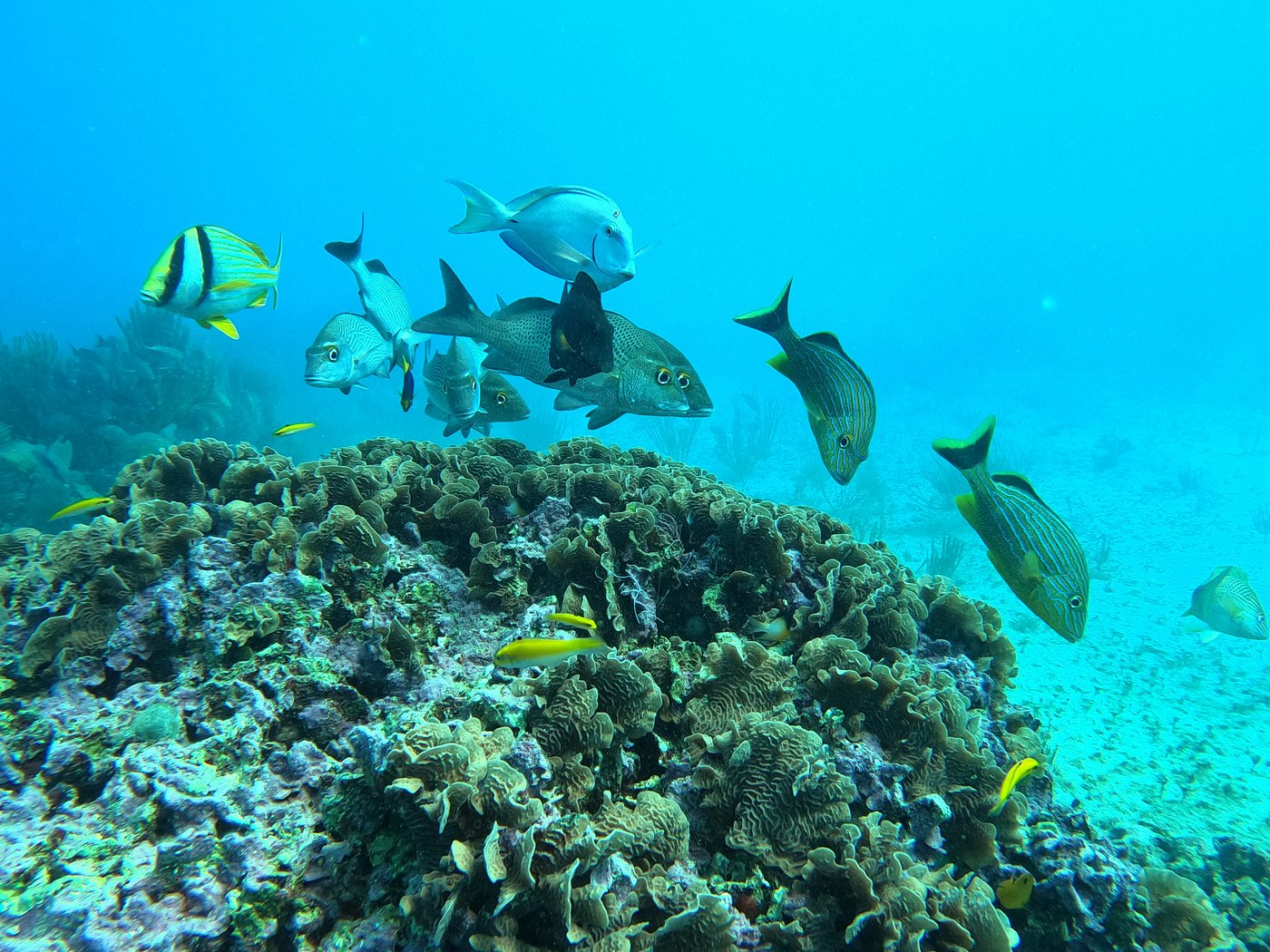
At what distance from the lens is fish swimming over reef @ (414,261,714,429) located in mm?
2920

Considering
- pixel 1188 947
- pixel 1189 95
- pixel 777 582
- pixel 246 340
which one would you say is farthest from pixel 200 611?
pixel 1189 95

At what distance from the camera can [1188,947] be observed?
91.6 inches

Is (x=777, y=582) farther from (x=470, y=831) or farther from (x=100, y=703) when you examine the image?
(x=100, y=703)

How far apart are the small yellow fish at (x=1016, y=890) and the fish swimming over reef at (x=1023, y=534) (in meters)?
0.96

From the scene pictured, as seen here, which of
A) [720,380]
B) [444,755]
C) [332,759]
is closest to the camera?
[444,755]

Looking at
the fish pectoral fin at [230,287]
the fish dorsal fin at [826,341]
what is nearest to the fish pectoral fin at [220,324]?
the fish pectoral fin at [230,287]

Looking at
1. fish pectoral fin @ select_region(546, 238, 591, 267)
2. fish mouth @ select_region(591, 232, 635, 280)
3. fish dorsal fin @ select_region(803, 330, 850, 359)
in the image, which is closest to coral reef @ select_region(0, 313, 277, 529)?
fish pectoral fin @ select_region(546, 238, 591, 267)

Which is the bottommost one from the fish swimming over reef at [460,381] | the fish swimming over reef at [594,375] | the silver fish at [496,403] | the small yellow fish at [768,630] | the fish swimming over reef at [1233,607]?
the small yellow fish at [768,630]

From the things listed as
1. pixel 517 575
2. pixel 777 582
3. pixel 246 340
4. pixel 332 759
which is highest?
pixel 246 340

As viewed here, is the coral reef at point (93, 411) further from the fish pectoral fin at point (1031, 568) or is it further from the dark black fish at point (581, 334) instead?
the fish pectoral fin at point (1031, 568)

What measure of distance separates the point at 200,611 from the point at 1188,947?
442cm

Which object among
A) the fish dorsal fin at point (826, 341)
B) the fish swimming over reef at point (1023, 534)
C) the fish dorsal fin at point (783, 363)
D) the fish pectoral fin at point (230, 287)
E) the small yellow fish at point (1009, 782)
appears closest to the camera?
the fish swimming over reef at point (1023, 534)

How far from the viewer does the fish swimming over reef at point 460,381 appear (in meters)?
3.67

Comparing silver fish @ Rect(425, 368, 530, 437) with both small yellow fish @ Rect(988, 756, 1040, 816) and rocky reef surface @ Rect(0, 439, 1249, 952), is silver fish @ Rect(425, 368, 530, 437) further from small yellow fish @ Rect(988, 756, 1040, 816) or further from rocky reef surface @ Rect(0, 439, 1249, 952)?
small yellow fish @ Rect(988, 756, 1040, 816)
